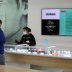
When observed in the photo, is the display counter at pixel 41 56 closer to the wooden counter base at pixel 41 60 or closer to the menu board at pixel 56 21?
the wooden counter base at pixel 41 60

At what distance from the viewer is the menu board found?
726cm

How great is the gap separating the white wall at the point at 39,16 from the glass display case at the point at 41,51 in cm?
160

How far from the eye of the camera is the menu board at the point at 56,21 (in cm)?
726

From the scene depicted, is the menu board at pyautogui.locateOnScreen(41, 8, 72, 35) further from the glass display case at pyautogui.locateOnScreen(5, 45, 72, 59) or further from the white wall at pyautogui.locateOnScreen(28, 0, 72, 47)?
the glass display case at pyautogui.locateOnScreen(5, 45, 72, 59)

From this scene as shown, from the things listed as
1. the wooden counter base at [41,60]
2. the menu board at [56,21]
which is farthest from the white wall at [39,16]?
the wooden counter base at [41,60]

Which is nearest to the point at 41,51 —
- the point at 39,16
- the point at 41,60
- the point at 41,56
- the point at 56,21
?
the point at 41,56

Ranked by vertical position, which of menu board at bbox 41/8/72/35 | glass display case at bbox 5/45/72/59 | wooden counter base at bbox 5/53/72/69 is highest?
menu board at bbox 41/8/72/35

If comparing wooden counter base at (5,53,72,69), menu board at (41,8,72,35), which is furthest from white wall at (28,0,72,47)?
wooden counter base at (5,53,72,69)

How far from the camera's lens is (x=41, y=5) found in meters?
7.51

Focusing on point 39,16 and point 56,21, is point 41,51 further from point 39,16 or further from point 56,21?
point 39,16

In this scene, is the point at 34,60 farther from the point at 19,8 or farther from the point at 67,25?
the point at 19,8

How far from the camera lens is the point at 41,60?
5699 mm

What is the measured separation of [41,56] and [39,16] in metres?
2.22

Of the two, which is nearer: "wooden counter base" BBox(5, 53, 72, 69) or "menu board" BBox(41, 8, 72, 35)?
"wooden counter base" BBox(5, 53, 72, 69)
